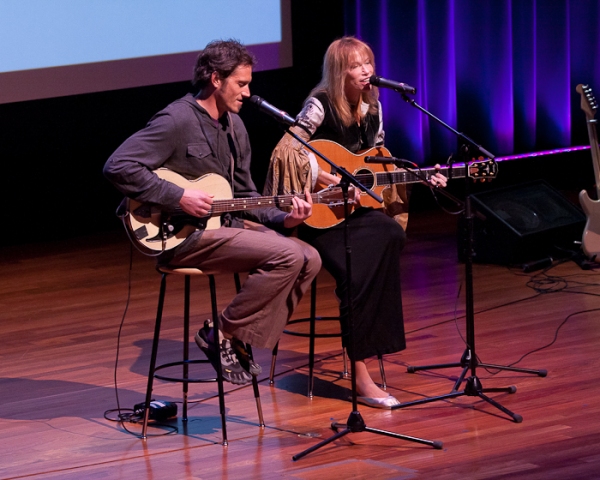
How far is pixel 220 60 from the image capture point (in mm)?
3727

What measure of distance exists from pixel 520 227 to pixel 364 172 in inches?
92.6

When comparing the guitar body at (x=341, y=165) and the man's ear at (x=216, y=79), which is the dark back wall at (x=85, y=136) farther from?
the man's ear at (x=216, y=79)

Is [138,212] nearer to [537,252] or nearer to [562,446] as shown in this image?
[562,446]

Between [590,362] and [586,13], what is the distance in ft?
16.9

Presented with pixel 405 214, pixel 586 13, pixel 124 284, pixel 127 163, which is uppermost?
pixel 586 13

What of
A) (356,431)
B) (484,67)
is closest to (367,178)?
(356,431)

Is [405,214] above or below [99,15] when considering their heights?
below

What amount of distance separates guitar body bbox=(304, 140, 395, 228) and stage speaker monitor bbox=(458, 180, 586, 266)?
2114 mm

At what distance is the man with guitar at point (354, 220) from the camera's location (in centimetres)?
406

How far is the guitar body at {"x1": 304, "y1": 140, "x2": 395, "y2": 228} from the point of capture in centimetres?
413

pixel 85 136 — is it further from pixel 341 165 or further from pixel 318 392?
pixel 318 392

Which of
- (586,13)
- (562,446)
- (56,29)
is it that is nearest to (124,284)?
(56,29)

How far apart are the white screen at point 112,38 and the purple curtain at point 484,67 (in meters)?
1.04

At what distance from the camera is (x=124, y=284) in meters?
6.33
